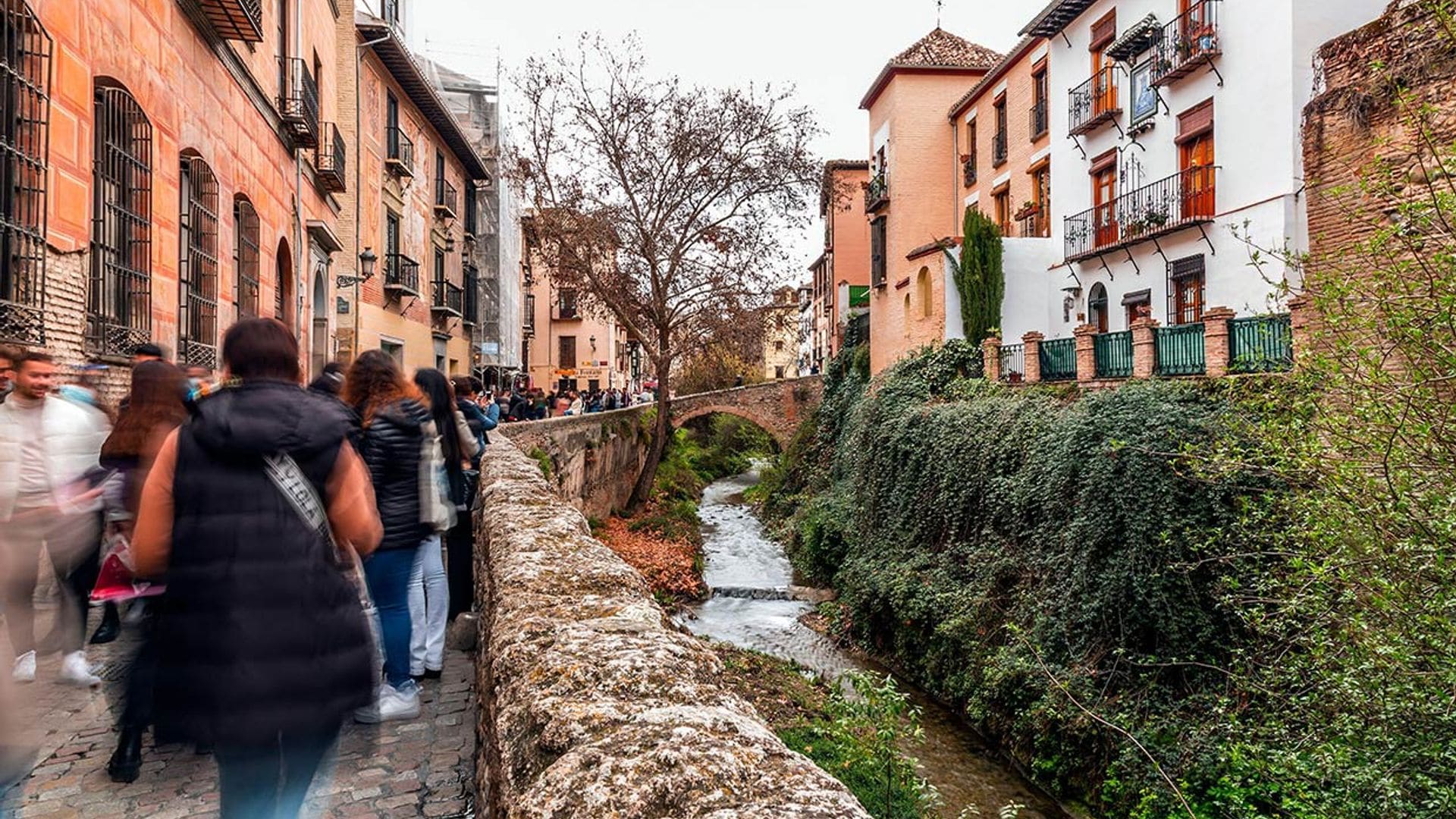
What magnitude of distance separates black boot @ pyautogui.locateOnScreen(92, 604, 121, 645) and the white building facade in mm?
12460

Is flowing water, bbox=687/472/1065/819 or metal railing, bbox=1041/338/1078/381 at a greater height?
metal railing, bbox=1041/338/1078/381

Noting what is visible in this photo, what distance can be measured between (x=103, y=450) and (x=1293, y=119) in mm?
15942

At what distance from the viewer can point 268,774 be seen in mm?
2279

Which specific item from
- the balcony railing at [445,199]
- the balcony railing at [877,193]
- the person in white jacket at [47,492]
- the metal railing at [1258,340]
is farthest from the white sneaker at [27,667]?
the balcony railing at [877,193]

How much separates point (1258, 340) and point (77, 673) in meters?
12.5

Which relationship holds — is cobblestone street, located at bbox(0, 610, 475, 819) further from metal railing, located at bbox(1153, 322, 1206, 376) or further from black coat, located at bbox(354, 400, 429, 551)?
metal railing, located at bbox(1153, 322, 1206, 376)

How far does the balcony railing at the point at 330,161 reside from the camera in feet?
49.4

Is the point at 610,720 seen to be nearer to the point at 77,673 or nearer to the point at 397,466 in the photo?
the point at 397,466

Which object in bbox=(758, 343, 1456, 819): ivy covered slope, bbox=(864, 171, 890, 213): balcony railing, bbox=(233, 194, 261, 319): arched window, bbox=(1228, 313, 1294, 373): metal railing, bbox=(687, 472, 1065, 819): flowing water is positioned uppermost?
bbox=(864, 171, 890, 213): balcony railing

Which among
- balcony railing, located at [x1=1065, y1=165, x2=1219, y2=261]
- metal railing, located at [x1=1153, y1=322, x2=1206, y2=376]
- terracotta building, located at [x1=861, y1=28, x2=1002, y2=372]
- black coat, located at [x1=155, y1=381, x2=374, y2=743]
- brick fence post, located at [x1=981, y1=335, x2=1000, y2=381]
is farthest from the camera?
terracotta building, located at [x1=861, y1=28, x2=1002, y2=372]

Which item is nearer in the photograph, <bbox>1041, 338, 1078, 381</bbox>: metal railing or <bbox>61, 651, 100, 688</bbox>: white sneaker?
<bbox>61, 651, 100, 688</bbox>: white sneaker

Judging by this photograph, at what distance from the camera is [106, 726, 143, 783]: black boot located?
3.34 m

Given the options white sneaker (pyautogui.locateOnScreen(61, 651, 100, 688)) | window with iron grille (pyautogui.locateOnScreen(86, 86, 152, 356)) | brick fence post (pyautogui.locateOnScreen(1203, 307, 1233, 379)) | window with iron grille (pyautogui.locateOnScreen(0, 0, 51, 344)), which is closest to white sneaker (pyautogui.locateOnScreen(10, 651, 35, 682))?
white sneaker (pyautogui.locateOnScreen(61, 651, 100, 688))

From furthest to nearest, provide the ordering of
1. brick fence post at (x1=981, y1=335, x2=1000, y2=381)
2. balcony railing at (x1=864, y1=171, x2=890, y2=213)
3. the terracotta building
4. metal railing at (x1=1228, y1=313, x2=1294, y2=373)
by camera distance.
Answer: balcony railing at (x1=864, y1=171, x2=890, y2=213) < the terracotta building < brick fence post at (x1=981, y1=335, x2=1000, y2=381) < metal railing at (x1=1228, y1=313, x2=1294, y2=373)
